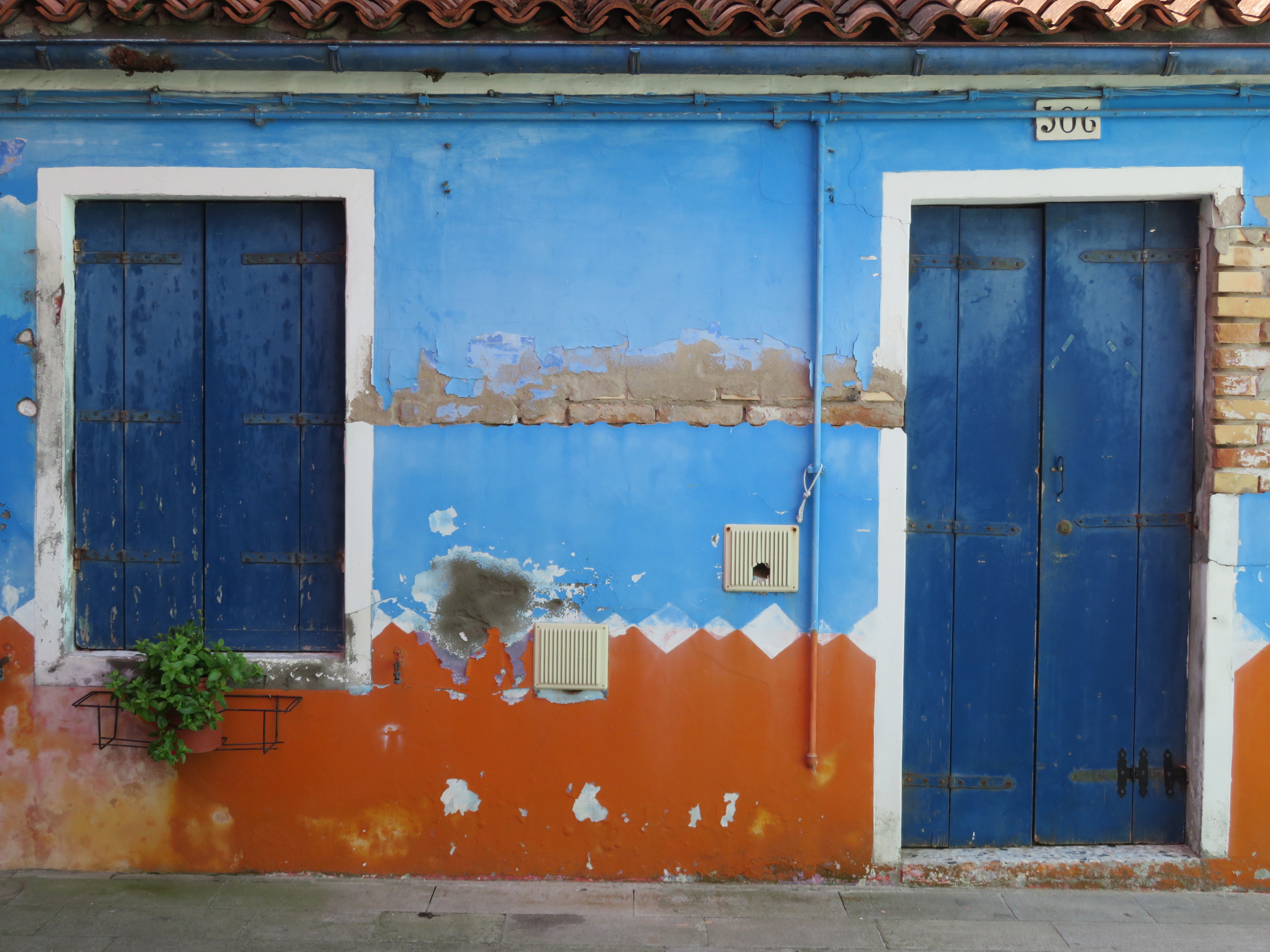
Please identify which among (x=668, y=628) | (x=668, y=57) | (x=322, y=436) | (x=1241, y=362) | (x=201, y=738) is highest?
(x=668, y=57)

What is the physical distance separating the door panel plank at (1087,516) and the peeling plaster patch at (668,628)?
143 cm

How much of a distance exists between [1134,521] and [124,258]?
4168 millimetres

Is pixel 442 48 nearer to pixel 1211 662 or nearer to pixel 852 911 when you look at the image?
pixel 852 911

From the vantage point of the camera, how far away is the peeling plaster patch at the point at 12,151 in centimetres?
363

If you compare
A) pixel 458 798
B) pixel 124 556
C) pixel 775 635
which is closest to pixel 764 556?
pixel 775 635

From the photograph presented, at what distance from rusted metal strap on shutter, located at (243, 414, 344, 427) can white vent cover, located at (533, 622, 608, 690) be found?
1176mm

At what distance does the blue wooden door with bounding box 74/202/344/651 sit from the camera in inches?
147

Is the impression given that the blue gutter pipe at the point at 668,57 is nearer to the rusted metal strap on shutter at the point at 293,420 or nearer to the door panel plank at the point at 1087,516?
the door panel plank at the point at 1087,516

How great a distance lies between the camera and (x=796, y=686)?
3662mm

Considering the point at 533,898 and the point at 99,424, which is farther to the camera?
the point at 99,424

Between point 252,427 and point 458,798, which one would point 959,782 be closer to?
point 458,798

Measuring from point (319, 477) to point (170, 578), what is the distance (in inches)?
28.8

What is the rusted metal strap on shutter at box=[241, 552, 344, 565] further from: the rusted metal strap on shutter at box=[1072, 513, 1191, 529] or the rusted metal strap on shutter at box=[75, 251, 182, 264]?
the rusted metal strap on shutter at box=[1072, 513, 1191, 529]

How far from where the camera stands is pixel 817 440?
3582mm
